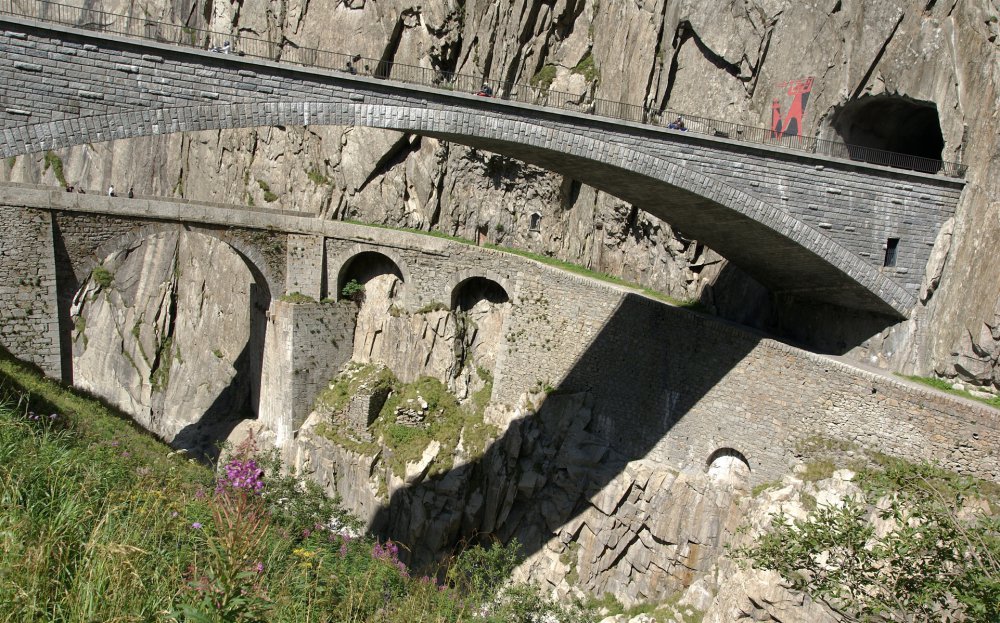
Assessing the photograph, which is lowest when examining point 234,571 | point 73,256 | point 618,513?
point 618,513

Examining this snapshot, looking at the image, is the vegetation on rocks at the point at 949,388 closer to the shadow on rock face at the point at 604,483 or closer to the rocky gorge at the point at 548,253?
the rocky gorge at the point at 548,253

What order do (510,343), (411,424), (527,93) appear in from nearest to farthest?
(510,343)
(411,424)
(527,93)

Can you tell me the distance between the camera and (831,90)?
1844cm

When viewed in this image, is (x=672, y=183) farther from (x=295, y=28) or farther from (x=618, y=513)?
(x=295, y=28)

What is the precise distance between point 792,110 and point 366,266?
15.4m

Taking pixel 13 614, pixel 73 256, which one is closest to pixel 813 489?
pixel 13 614

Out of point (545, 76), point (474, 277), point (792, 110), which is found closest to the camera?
point (792, 110)

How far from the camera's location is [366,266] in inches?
1045

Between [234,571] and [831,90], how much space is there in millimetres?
18583

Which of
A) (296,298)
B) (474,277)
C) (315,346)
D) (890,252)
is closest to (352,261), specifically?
(296,298)

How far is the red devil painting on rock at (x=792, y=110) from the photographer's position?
62.7 feet

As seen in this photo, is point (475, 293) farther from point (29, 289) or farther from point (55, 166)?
point (55, 166)

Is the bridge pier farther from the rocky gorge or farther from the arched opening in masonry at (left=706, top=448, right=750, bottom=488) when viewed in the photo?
the arched opening in masonry at (left=706, top=448, right=750, bottom=488)

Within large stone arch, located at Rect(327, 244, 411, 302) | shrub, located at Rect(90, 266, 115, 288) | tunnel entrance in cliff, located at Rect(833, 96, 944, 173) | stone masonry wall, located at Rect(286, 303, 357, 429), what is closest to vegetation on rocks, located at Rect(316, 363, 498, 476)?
stone masonry wall, located at Rect(286, 303, 357, 429)
